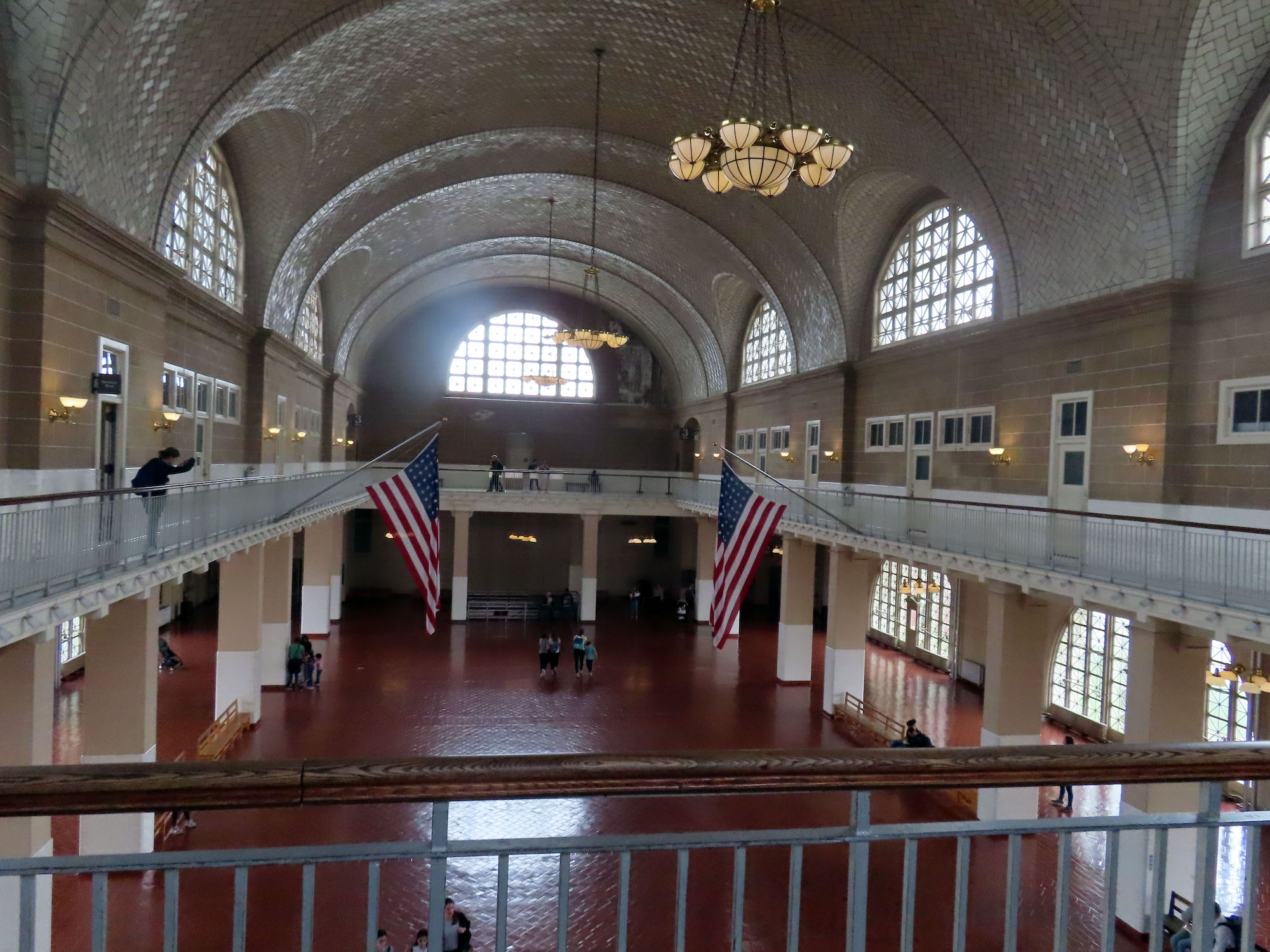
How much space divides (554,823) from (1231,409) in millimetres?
10902

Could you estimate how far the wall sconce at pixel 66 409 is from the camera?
1042cm

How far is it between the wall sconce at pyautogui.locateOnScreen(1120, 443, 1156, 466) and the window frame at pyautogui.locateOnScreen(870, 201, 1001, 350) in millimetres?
4726

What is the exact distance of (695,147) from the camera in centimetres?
1123

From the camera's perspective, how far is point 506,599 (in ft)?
114

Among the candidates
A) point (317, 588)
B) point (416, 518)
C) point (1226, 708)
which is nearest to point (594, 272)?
point (317, 588)

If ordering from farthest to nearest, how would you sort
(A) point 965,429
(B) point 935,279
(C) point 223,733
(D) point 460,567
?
1. (D) point 460,567
2. (B) point 935,279
3. (A) point 965,429
4. (C) point 223,733

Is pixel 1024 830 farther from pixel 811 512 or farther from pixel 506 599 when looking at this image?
pixel 506 599

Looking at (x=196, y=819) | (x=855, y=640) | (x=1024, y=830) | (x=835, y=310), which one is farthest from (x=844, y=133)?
(x=1024, y=830)

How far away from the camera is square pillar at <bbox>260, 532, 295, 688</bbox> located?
20531 millimetres

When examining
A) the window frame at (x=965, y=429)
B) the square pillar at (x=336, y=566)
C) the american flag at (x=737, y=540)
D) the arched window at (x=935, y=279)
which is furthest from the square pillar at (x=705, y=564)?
the american flag at (x=737, y=540)

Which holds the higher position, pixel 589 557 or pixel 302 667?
pixel 589 557

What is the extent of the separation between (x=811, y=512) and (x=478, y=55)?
12200 mm

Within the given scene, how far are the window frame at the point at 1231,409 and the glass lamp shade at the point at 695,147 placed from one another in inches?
303

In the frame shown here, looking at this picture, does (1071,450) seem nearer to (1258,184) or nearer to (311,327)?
(1258,184)
